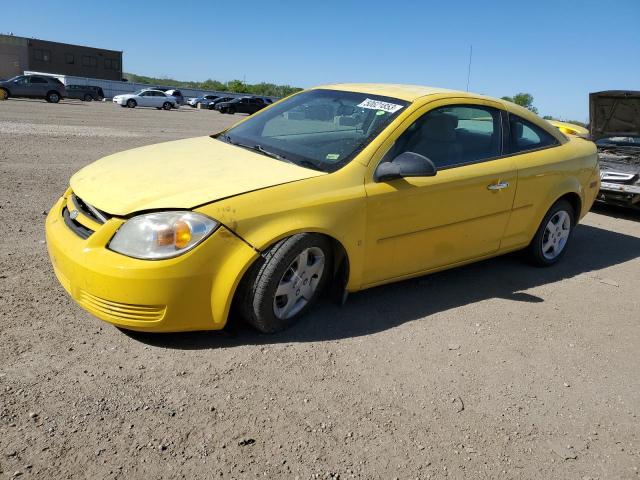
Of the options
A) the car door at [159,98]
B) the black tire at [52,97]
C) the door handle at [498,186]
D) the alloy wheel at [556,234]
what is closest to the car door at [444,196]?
the door handle at [498,186]

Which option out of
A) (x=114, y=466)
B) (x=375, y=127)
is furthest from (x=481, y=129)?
(x=114, y=466)

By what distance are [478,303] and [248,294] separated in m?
1.98

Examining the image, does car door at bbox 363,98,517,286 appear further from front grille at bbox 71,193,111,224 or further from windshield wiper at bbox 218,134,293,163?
front grille at bbox 71,193,111,224

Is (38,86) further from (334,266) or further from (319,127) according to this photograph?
(334,266)

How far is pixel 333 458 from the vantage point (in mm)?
2422

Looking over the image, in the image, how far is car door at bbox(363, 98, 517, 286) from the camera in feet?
12.0

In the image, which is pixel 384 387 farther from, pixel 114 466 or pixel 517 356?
pixel 114 466

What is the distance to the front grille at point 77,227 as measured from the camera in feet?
10.3

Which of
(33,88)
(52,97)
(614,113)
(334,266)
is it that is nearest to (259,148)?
(334,266)

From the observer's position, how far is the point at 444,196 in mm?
3918

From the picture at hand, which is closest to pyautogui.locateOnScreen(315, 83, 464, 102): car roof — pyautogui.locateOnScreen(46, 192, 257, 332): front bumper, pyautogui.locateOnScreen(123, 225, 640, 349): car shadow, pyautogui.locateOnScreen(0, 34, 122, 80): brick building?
pyautogui.locateOnScreen(123, 225, 640, 349): car shadow

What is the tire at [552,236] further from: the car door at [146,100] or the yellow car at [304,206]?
the car door at [146,100]

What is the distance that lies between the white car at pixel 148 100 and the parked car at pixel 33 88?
466 cm

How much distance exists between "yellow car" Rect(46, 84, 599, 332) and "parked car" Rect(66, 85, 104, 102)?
39408mm
